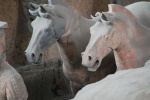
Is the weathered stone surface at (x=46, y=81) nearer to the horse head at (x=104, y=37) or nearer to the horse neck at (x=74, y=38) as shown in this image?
the horse neck at (x=74, y=38)

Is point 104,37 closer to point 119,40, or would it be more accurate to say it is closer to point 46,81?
point 119,40

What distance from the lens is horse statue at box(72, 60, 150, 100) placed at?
0.64m

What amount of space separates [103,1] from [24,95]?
2824 millimetres

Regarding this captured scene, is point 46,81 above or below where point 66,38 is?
below

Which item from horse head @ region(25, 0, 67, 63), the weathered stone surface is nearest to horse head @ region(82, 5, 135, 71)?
horse head @ region(25, 0, 67, 63)

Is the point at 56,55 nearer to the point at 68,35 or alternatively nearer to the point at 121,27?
the point at 68,35

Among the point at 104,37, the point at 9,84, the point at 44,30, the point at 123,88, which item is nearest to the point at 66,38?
the point at 44,30

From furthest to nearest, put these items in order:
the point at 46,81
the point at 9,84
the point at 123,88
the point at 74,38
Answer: the point at 46,81, the point at 74,38, the point at 9,84, the point at 123,88

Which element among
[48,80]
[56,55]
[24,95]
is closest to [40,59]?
[24,95]

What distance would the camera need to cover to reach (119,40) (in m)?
1.88

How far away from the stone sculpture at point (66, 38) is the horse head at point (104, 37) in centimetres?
26

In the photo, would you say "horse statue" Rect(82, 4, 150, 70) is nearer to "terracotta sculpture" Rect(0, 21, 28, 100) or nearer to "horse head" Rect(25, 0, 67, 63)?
"horse head" Rect(25, 0, 67, 63)

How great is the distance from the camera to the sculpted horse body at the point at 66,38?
196 centimetres

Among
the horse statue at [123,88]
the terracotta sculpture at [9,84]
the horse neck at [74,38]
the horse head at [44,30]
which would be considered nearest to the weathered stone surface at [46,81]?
the horse neck at [74,38]
